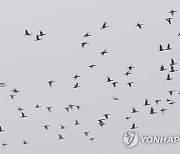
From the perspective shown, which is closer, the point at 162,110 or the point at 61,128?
the point at 162,110

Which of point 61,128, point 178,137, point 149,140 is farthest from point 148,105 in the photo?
point 61,128

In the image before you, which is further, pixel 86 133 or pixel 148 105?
pixel 86 133

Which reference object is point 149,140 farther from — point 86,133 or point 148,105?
point 86,133

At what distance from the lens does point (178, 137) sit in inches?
2608

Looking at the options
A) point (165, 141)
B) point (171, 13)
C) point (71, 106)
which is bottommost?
point (165, 141)

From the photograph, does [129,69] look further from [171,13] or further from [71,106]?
[71,106]

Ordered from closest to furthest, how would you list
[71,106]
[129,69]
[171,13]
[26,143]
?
[171,13] < [129,69] < [71,106] < [26,143]

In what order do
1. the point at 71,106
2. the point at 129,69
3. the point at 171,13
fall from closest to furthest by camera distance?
the point at 171,13
the point at 129,69
the point at 71,106

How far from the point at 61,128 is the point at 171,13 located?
73.3 ft

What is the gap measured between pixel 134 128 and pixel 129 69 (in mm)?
8410

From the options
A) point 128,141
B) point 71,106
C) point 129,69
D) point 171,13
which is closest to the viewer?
point 171,13

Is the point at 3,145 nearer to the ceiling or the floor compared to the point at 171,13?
nearer to the floor

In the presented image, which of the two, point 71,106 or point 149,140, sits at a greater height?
point 71,106

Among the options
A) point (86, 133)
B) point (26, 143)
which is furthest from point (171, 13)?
point (26, 143)
